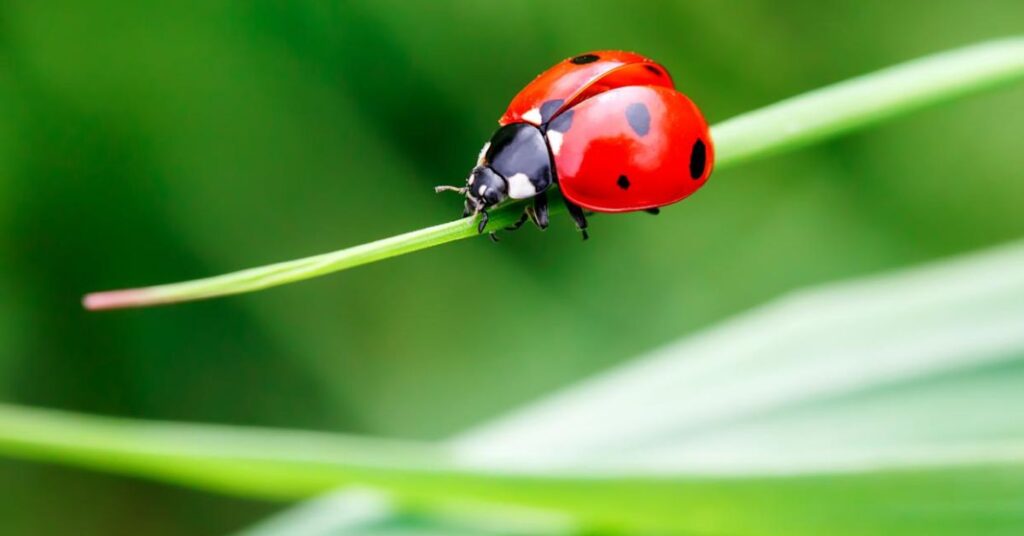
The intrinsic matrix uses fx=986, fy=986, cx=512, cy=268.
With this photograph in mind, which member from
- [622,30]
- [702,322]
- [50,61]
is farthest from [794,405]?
[50,61]

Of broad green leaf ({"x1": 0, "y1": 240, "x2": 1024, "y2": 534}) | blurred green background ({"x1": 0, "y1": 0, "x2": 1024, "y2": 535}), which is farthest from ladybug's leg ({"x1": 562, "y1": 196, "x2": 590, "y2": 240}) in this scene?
blurred green background ({"x1": 0, "y1": 0, "x2": 1024, "y2": 535})

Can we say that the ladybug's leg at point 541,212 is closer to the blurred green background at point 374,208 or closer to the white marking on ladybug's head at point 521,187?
the white marking on ladybug's head at point 521,187

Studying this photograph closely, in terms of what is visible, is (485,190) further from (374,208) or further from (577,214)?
(374,208)

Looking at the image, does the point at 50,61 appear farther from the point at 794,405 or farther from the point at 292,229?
the point at 794,405

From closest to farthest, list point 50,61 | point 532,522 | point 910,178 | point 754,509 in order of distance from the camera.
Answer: point 754,509 < point 532,522 < point 50,61 < point 910,178

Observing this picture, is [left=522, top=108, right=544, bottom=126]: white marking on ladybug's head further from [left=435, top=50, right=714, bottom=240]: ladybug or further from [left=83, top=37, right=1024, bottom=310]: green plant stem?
[left=83, top=37, right=1024, bottom=310]: green plant stem

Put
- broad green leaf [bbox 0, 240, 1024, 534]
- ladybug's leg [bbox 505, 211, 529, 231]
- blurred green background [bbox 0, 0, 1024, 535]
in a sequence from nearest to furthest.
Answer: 1. broad green leaf [bbox 0, 240, 1024, 534]
2. ladybug's leg [bbox 505, 211, 529, 231]
3. blurred green background [bbox 0, 0, 1024, 535]
